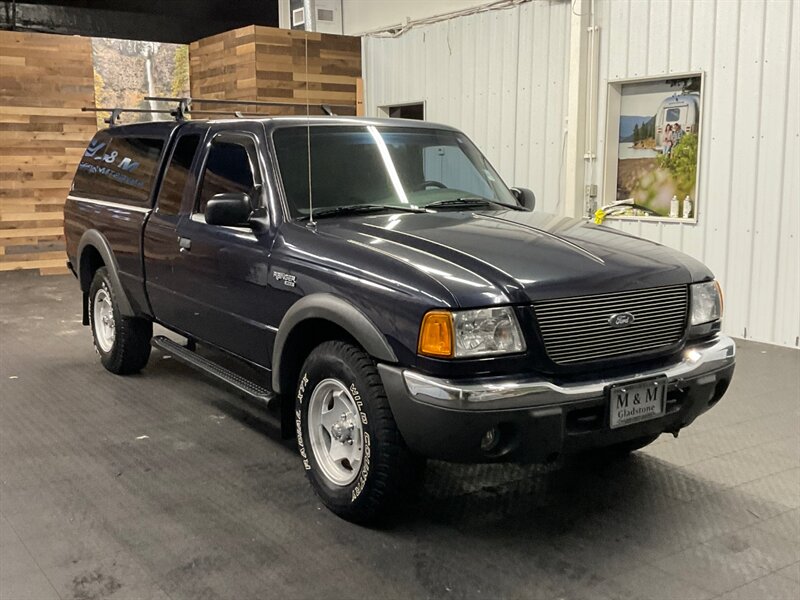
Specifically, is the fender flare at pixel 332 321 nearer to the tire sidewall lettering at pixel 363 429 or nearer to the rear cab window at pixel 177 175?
the tire sidewall lettering at pixel 363 429

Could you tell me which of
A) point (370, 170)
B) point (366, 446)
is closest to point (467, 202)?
point (370, 170)

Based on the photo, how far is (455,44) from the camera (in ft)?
32.6

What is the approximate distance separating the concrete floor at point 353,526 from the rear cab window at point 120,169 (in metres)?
1.45

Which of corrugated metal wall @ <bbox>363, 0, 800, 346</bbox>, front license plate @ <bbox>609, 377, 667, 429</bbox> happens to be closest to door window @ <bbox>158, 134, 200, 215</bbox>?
front license plate @ <bbox>609, 377, 667, 429</bbox>

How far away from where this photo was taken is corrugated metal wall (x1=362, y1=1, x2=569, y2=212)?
8789mm

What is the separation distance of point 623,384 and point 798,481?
1.54 metres

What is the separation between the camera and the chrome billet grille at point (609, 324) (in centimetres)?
312

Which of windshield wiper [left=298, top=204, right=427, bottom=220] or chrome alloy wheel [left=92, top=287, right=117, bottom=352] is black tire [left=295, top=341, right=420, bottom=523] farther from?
chrome alloy wheel [left=92, top=287, right=117, bottom=352]

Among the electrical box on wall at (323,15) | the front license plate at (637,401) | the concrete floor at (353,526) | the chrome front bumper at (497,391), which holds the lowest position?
the concrete floor at (353,526)

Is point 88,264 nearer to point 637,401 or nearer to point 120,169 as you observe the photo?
point 120,169

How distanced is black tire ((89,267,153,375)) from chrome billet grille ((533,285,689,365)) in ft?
11.7

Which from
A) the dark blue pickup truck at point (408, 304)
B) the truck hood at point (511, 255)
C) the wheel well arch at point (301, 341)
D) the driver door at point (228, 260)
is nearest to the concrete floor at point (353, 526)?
the dark blue pickup truck at point (408, 304)

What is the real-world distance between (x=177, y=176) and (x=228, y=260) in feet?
3.43

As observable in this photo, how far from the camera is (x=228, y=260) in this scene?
13.8ft
